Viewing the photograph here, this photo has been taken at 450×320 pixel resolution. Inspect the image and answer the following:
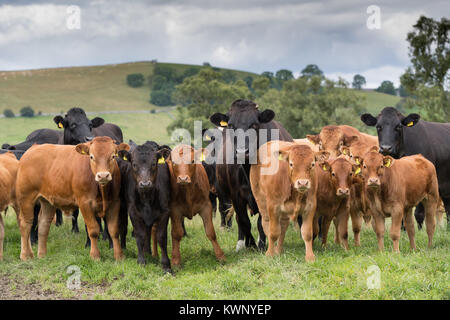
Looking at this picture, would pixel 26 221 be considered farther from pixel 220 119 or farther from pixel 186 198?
pixel 220 119

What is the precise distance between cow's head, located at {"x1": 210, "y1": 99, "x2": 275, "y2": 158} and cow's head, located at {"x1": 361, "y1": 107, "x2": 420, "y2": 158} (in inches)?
96.2

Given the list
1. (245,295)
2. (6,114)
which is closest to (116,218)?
(245,295)

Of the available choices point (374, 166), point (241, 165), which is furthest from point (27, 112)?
point (374, 166)

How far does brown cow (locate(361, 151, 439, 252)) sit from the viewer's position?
320 inches

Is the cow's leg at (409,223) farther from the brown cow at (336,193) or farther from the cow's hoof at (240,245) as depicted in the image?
the cow's hoof at (240,245)

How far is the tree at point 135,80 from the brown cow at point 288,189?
77.5 meters

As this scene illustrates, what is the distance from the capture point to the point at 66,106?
69438 mm

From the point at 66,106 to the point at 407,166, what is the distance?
65570 mm

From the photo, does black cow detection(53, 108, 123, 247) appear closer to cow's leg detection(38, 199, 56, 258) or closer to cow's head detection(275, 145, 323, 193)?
cow's leg detection(38, 199, 56, 258)

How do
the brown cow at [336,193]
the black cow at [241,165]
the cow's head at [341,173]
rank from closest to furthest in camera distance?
the cow's head at [341,173] → the brown cow at [336,193] → the black cow at [241,165]

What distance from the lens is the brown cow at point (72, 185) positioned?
28.2ft

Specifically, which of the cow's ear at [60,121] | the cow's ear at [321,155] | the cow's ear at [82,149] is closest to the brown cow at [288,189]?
the cow's ear at [321,155]

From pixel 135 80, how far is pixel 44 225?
77129 millimetres
